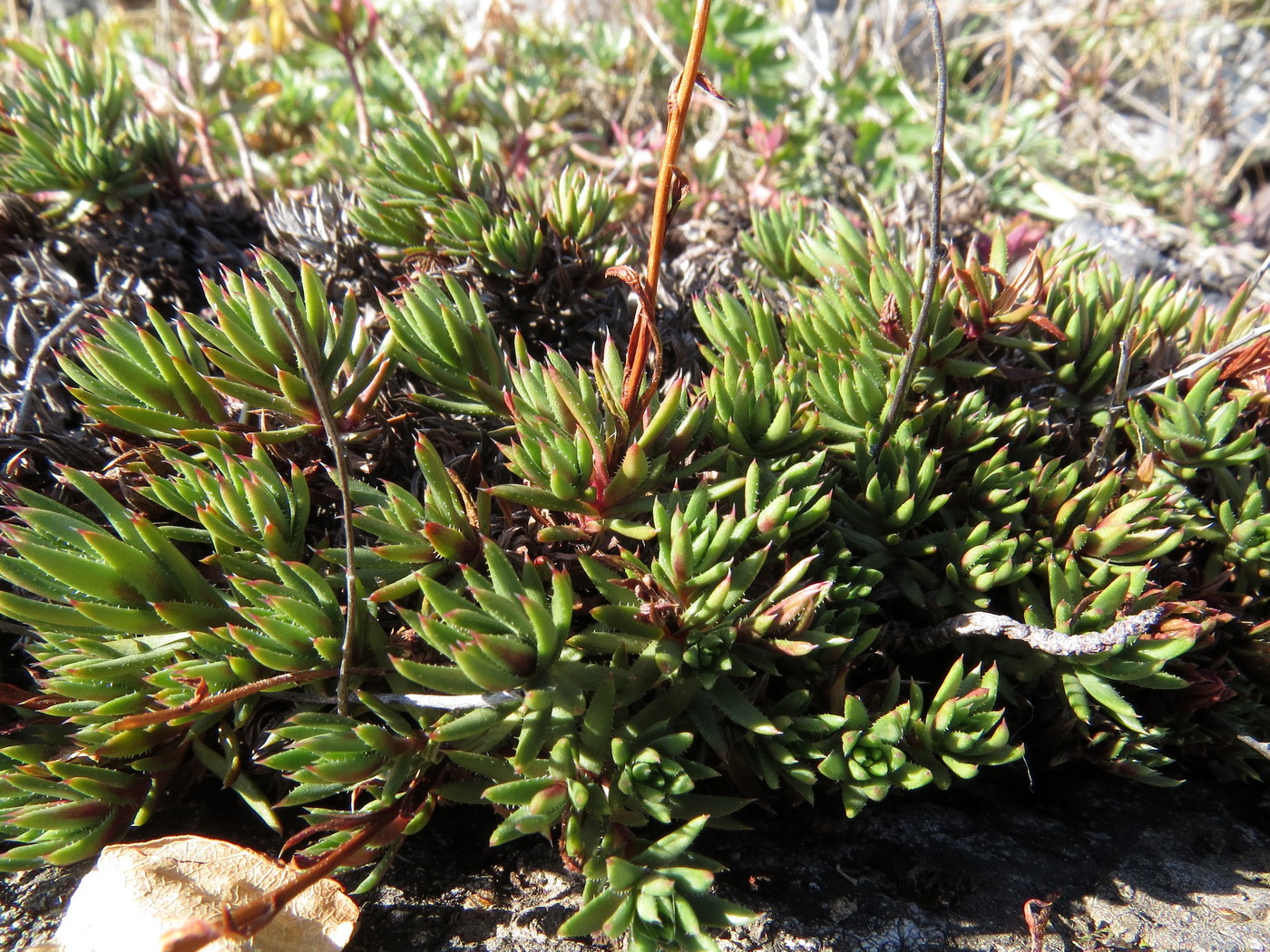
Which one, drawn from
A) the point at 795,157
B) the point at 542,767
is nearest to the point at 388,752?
the point at 542,767

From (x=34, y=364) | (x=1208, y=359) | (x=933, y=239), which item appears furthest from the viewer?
(x=34, y=364)

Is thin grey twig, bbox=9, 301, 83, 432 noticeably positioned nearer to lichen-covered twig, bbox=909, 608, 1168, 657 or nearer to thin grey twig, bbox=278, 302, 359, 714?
thin grey twig, bbox=278, 302, 359, 714

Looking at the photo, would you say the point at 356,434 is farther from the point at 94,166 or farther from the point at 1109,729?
the point at 1109,729

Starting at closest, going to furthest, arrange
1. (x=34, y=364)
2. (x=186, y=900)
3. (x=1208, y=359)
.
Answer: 1. (x=186, y=900)
2. (x=1208, y=359)
3. (x=34, y=364)

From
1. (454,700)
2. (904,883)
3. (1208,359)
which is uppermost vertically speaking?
(1208,359)

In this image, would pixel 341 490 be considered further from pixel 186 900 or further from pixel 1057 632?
pixel 1057 632

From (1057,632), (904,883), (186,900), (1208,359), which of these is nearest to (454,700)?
(186,900)
